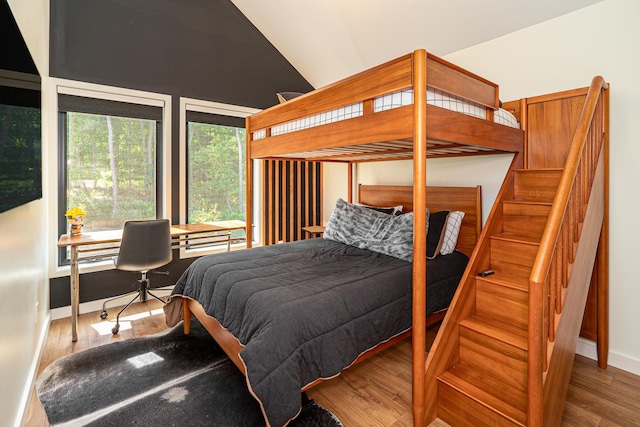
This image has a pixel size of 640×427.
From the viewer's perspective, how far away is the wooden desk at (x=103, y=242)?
2572mm

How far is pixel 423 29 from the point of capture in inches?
115

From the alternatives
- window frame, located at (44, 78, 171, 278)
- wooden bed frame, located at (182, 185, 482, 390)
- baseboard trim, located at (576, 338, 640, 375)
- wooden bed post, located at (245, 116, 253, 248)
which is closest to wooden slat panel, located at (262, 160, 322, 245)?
wooden bed frame, located at (182, 185, 482, 390)

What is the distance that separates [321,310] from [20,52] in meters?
1.75

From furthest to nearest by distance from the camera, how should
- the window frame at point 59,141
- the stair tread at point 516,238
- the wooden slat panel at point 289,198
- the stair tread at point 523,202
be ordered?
the wooden slat panel at point 289,198 < the window frame at point 59,141 < the stair tread at point 523,202 < the stair tread at point 516,238

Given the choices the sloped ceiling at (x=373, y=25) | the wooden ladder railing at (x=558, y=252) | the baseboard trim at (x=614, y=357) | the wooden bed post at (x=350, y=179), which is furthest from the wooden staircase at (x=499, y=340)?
the wooden bed post at (x=350, y=179)

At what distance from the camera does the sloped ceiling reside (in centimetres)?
249

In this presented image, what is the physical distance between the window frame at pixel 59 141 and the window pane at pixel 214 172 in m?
0.28

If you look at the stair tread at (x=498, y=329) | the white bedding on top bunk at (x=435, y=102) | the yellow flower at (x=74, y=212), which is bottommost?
the stair tread at (x=498, y=329)

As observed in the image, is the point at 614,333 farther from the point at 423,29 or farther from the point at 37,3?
the point at 37,3

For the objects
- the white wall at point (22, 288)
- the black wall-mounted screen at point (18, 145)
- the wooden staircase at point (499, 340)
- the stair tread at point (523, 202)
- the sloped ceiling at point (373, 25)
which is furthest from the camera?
the sloped ceiling at point (373, 25)

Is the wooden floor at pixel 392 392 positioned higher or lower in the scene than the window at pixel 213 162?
lower

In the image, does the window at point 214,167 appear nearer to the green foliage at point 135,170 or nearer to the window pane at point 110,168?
the green foliage at point 135,170

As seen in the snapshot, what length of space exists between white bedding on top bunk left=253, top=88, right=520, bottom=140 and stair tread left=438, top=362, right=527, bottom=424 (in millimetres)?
1384

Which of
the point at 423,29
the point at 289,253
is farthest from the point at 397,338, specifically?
the point at 423,29
